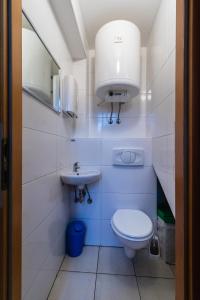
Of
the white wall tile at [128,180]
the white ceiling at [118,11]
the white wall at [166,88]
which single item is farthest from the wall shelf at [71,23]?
the white wall tile at [128,180]

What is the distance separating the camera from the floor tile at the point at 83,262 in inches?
64.7

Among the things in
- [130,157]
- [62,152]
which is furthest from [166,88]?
[62,152]

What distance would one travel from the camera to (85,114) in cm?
221

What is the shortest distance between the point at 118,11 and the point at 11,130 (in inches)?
71.5

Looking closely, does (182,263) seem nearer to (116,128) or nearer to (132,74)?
(132,74)

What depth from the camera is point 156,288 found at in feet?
4.69

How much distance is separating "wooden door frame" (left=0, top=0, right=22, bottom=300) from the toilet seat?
3.23ft

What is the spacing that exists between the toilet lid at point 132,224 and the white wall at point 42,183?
1.80ft

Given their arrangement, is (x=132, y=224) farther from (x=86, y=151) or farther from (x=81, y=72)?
(x=81, y=72)

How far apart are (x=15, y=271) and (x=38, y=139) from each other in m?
0.73

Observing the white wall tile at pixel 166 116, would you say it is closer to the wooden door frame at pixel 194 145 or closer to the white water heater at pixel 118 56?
the white water heater at pixel 118 56

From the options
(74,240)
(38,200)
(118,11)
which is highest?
(118,11)

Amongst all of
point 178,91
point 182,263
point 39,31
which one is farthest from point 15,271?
point 39,31

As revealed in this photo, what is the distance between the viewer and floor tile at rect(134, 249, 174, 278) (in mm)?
1593
